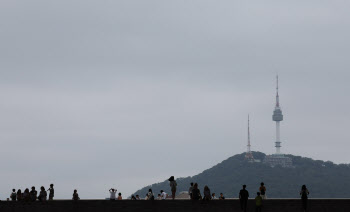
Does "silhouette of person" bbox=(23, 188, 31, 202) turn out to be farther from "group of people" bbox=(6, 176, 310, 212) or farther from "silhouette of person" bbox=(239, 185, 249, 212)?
"silhouette of person" bbox=(239, 185, 249, 212)

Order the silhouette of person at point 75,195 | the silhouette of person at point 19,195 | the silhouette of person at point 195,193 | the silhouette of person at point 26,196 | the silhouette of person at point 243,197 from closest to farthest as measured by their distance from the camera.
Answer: the silhouette of person at point 243,197
the silhouette of person at point 195,193
the silhouette of person at point 75,195
the silhouette of person at point 26,196
the silhouette of person at point 19,195

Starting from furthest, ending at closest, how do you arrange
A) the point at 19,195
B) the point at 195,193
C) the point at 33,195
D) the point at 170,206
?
the point at 19,195, the point at 33,195, the point at 170,206, the point at 195,193

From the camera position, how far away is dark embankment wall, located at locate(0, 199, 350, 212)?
147ft

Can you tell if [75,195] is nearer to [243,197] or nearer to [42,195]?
[42,195]

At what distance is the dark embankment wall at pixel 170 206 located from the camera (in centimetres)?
4494

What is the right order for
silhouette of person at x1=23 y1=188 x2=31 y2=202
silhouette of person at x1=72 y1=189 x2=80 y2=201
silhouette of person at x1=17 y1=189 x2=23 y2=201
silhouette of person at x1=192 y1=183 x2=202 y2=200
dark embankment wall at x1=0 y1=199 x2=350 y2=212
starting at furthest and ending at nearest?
silhouette of person at x1=17 y1=189 x2=23 y2=201 < silhouette of person at x1=23 y1=188 x2=31 y2=202 < silhouette of person at x1=72 y1=189 x2=80 y2=201 < silhouette of person at x1=192 y1=183 x2=202 y2=200 < dark embankment wall at x1=0 y1=199 x2=350 y2=212

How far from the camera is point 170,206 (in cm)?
4591

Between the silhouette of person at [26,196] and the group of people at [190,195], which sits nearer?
the group of people at [190,195]

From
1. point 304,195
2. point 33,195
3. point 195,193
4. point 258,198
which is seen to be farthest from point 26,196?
point 304,195

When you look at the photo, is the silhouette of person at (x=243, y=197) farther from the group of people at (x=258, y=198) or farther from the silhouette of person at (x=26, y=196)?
the silhouette of person at (x=26, y=196)

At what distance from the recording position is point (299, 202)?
147ft

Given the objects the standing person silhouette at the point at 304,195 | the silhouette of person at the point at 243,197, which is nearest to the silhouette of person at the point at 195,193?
the silhouette of person at the point at 243,197

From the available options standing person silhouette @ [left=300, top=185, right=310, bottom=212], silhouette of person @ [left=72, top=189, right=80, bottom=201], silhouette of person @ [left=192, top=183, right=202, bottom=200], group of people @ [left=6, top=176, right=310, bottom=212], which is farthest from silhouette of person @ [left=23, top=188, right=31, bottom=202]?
standing person silhouette @ [left=300, top=185, right=310, bottom=212]

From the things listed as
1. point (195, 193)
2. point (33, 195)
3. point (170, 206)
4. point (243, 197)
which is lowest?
point (170, 206)
